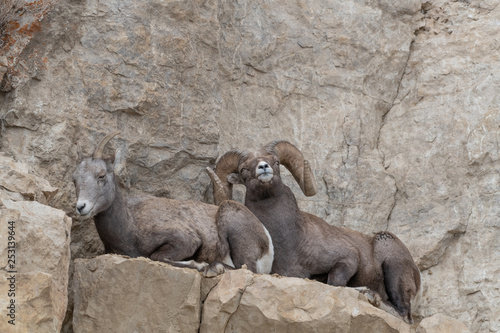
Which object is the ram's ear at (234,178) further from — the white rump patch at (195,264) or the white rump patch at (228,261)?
the white rump patch at (195,264)

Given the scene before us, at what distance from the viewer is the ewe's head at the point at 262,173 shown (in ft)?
32.2

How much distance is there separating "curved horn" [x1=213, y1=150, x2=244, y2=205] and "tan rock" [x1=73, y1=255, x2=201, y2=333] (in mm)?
2343

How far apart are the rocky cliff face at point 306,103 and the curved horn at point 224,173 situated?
1.31ft

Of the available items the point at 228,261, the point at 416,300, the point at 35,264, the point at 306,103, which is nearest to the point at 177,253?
the point at 228,261

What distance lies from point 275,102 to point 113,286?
447 centimetres

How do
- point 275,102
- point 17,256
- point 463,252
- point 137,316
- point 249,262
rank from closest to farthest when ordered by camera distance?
point 17,256, point 137,316, point 249,262, point 463,252, point 275,102

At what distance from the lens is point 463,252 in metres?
10.5

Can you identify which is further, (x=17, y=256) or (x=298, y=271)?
(x=298, y=271)

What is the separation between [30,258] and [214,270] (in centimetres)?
189

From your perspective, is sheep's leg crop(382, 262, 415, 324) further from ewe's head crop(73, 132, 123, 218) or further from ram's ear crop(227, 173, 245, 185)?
ewe's head crop(73, 132, 123, 218)

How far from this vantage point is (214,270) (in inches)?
322

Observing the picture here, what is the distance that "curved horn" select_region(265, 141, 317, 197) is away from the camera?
33.6 feet

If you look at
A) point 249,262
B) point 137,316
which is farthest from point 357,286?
point 137,316

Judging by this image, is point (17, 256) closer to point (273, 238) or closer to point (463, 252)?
point (273, 238)
